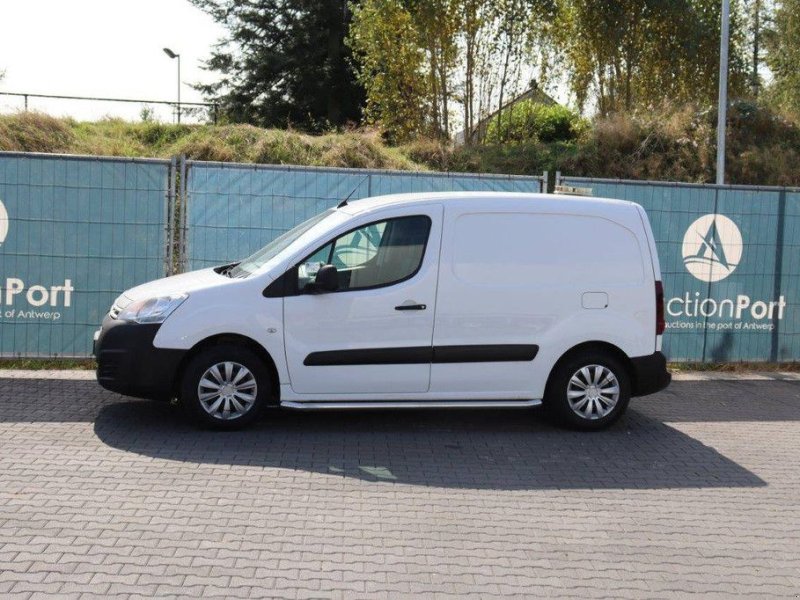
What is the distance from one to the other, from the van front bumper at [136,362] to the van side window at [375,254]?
1.22 metres

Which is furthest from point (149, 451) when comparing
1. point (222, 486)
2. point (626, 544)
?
point (626, 544)

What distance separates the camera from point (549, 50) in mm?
24500

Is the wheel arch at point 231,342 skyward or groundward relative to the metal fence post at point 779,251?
groundward

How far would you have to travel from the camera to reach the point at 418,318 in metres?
7.73

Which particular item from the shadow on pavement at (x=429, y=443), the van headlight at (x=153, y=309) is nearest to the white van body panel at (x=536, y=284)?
the shadow on pavement at (x=429, y=443)

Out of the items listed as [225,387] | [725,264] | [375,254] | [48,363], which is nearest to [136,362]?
[225,387]

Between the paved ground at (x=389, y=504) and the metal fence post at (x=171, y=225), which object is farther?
the metal fence post at (x=171, y=225)

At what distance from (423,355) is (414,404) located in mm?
427

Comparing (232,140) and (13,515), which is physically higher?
(232,140)

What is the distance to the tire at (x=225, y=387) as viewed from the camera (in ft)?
24.7

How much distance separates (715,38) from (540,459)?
2298cm

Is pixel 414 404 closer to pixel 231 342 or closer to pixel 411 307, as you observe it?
pixel 411 307

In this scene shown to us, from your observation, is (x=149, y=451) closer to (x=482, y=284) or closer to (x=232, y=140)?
(x=482, y=284)

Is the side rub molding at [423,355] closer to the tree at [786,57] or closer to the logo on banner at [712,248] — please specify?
the logo on banner at [712,248]
